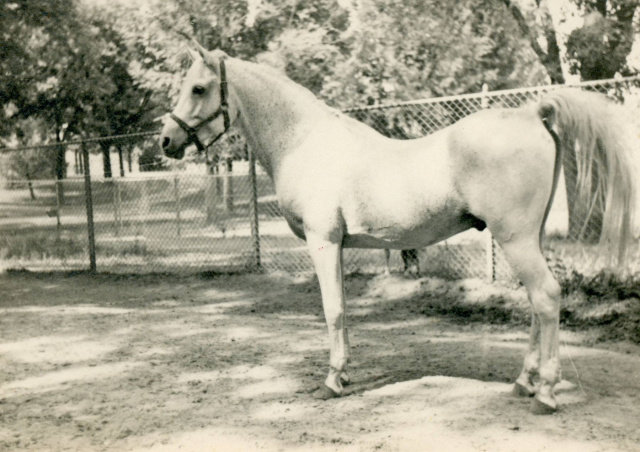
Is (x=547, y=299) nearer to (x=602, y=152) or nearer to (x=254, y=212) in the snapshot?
(x=602, y=152)

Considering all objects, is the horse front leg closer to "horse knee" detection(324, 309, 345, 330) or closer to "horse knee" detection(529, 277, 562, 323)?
"horse knee" detection(324, 309, 345, 330)

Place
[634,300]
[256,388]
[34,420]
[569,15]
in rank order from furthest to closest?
[569,15] → [634,300] → [256,388] → [34,420]

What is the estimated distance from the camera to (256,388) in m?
4.43

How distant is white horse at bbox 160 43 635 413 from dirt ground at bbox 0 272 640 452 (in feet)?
1.22

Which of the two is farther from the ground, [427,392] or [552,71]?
[552,71]

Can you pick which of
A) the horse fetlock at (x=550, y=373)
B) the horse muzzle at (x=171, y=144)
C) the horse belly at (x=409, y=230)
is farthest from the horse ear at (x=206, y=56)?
the horse fetlock at (x=550, y=373)

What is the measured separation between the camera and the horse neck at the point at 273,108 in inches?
174

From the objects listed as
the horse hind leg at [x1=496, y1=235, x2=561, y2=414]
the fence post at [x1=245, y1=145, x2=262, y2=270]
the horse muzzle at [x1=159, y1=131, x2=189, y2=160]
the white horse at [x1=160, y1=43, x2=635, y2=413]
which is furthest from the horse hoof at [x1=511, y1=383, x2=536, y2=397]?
the fence post at [x1=245, y1=145, x2=262, y2=270]

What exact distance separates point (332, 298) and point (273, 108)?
1.54 metres

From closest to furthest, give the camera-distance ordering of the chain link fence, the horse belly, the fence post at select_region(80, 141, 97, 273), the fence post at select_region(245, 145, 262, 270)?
the horse belly < the chain link fence < the fence post at select_region(245, 145, 262, 270) < the fence post at select_region(80, 141, 97, 273)

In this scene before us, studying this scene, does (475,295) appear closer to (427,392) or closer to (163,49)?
(427,392)

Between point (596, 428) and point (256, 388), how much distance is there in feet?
7.75

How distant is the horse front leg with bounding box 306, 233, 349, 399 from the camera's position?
162 inches

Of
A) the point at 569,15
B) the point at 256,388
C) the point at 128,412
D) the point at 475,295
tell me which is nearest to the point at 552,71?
the point at 569,15
